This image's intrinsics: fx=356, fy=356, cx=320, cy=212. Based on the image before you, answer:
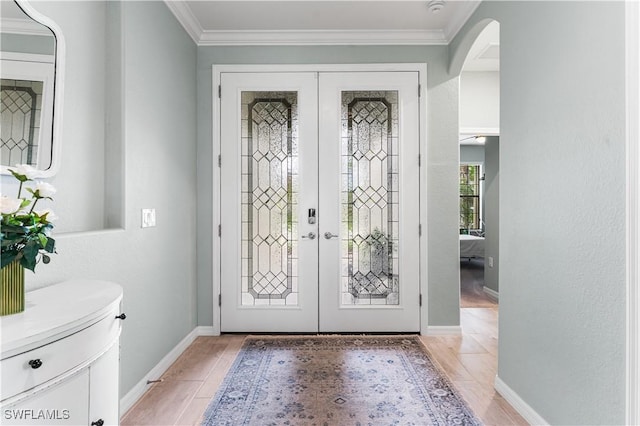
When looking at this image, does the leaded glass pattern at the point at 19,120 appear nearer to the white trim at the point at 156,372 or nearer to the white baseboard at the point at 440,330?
the white trim at the point at 156,372

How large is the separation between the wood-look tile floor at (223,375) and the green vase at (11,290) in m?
1.17

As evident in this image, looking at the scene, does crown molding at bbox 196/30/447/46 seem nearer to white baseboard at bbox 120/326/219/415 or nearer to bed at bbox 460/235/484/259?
white baseboard at bbox 120/326/219/415

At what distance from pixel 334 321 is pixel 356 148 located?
154cm

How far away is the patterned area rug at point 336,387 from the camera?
193cm

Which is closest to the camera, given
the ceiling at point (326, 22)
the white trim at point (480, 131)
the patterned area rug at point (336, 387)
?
the patterned area rug at point (336, 387)

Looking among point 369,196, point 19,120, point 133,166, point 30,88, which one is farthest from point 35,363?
point 369,196

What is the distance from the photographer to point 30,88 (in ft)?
4.87

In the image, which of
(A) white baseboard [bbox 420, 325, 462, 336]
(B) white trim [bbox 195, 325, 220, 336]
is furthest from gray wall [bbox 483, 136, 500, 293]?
(B) white trim [bbox 195, 325, 220, 336]

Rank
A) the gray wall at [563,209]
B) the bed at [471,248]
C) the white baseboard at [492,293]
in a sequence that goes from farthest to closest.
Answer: the bed at [471,248], the white baseboard at [492,293], the gray wall at [563,209]

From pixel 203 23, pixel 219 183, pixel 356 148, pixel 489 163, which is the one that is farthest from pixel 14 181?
pixel 489 163

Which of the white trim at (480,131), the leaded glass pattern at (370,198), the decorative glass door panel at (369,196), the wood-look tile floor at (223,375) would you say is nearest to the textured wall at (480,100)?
the white trim at (480,131)

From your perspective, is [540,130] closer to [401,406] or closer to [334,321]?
[401,406]

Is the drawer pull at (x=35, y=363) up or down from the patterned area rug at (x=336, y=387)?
up

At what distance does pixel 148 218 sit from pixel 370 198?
1.78 metres
